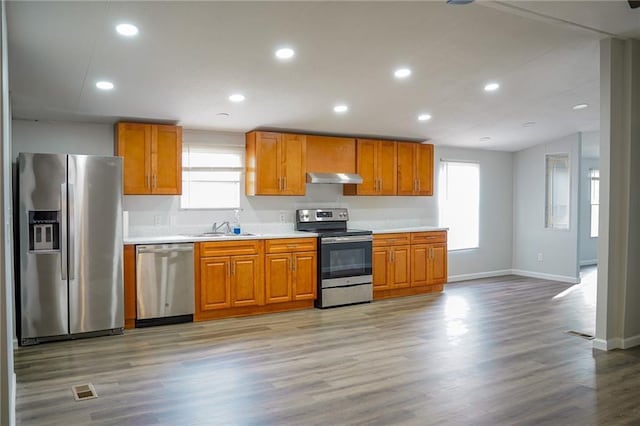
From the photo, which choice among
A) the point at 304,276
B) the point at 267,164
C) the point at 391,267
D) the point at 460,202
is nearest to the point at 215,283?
the point at 304,276

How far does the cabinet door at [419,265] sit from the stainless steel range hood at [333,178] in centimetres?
130

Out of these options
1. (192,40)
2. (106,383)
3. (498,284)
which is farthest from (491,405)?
(498,284)

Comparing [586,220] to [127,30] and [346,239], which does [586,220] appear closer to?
[346,239]

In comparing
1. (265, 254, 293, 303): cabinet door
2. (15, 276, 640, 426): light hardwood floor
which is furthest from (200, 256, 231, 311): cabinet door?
(265, 254, 293, 303): cabinet door

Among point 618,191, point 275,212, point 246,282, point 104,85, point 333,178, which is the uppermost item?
point 104,85

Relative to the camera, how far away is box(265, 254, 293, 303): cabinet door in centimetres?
569

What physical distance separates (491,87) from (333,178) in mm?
2164

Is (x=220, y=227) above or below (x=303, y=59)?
below

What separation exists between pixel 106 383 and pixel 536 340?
12.1 feet

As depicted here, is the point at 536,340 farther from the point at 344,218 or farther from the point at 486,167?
the point at 486,167

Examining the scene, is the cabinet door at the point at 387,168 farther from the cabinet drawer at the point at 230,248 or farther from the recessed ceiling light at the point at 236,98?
the recessed ceiling light at the point at 236,98

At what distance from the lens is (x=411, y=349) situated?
430cm

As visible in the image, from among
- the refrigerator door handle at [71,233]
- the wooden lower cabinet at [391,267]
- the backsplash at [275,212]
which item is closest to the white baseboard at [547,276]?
the backsplash at [275,212]

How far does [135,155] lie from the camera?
5.26 m
